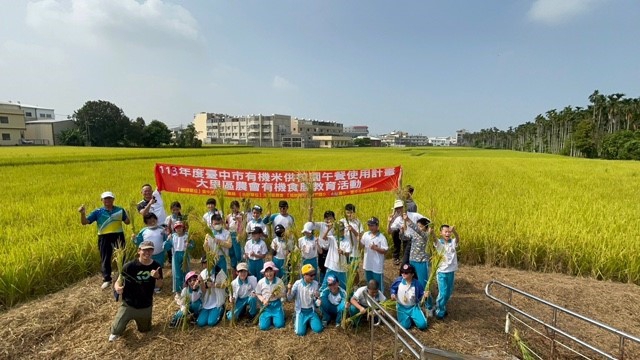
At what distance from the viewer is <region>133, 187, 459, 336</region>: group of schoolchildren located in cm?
437

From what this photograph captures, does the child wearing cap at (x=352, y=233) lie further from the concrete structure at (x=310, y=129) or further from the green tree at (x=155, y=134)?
the concrete structure at (x=310, y=129)

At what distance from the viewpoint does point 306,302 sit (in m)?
4.34

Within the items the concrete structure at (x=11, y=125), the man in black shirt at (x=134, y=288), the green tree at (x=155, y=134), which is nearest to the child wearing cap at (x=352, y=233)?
the man in black shirt at (x=134, y=288)

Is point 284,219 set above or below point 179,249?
above

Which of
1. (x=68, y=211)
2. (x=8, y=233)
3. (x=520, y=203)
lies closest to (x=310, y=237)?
(x=8, y=233)

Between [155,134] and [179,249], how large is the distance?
61.9 m

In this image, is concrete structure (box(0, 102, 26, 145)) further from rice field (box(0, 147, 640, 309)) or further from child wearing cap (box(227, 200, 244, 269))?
child wearing cap (box(227, 200, 244, 269))

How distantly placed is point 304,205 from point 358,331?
3.08m

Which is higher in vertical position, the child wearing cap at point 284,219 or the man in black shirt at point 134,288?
the child wearing cap at point 284,219

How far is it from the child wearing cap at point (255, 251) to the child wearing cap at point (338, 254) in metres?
1.08

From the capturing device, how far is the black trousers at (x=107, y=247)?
5383 millimetres

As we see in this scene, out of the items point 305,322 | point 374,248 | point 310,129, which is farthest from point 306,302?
point 310,129

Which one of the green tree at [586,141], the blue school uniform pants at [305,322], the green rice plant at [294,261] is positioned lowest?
the blue school uniform pants at [305,322]

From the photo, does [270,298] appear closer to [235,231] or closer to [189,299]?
[189,299]
